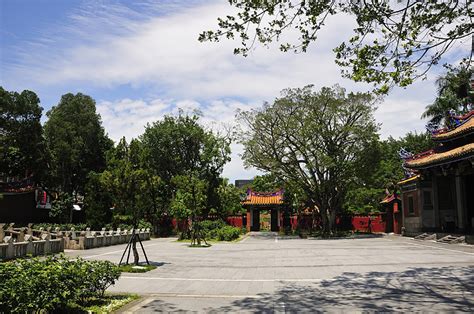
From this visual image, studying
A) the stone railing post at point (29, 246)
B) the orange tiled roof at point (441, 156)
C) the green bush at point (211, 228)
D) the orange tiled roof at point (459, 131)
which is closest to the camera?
the stone railing post at point (29, 246)

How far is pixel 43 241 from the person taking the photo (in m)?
17.8

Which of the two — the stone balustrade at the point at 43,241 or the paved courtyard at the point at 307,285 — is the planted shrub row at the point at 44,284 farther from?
the stone balustrade at the point at 43,241

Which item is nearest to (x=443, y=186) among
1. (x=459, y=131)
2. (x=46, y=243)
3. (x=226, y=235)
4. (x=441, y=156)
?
(x=441, y=156)

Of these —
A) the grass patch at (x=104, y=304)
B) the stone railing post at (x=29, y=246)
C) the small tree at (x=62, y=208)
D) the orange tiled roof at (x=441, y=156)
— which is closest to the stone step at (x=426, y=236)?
the orange tiled roof at (x=441, y=156)

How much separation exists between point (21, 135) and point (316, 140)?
2108cm

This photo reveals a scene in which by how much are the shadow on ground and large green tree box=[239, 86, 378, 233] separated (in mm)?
21175

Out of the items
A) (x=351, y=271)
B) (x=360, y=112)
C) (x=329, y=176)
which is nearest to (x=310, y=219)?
(x=329, y=176)

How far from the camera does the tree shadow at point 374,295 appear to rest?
7.83m

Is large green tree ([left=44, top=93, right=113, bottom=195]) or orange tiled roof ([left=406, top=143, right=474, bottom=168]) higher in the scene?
large green tree ([left=44, top=93, right=113, bottom=195])

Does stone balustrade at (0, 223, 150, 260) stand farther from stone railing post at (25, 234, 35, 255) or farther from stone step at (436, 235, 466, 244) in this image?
stone step at (436, 235, 466, 244)

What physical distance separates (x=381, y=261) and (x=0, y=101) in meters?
24.0

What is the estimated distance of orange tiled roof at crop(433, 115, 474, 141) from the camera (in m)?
24.8

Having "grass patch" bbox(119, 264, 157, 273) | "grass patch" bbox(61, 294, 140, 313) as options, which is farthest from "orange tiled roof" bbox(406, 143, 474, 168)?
"grass patch" bbox(61, 294, 140, 313)

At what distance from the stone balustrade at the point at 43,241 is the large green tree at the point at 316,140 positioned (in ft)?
44.0
